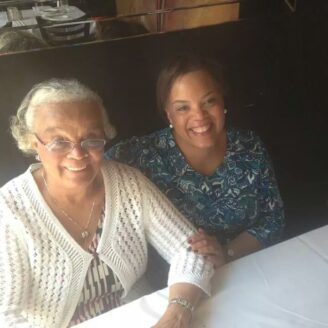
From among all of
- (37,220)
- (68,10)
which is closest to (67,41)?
(68,10)

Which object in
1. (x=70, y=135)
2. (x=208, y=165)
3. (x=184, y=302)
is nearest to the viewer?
(x=70, y=135)

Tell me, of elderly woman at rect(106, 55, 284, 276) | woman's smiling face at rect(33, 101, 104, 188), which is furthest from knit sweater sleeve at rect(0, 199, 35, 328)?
elderly woman at rect(106, 55, 284, 276)

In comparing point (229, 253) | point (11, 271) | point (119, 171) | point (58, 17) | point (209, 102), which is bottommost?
point (229, 253)

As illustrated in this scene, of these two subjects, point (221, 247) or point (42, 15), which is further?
point (221, 247)

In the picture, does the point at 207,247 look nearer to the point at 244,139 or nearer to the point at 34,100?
the point at 244,139

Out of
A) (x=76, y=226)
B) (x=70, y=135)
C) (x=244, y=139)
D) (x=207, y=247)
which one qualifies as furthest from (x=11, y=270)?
(x=244, y=139)

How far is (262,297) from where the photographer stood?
→ 2.53 feet

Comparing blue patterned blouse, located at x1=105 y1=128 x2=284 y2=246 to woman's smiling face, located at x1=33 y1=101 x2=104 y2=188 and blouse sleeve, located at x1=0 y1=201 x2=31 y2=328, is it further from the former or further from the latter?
blouse sleeve, located at x1=0 y1=201 x2=31 y2=328

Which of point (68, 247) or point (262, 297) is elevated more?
point (68, 247)

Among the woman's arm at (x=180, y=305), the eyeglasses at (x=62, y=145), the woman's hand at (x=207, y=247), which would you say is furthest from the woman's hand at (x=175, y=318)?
the eyeglasses at (x=62, y=145)

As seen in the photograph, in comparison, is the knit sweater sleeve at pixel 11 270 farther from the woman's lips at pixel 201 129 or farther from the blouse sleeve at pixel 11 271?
the woman's lips at pixel 201 129

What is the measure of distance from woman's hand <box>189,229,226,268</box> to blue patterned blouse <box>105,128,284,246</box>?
4 centimetres

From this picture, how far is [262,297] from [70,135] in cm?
46

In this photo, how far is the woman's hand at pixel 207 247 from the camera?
2.71 feet
